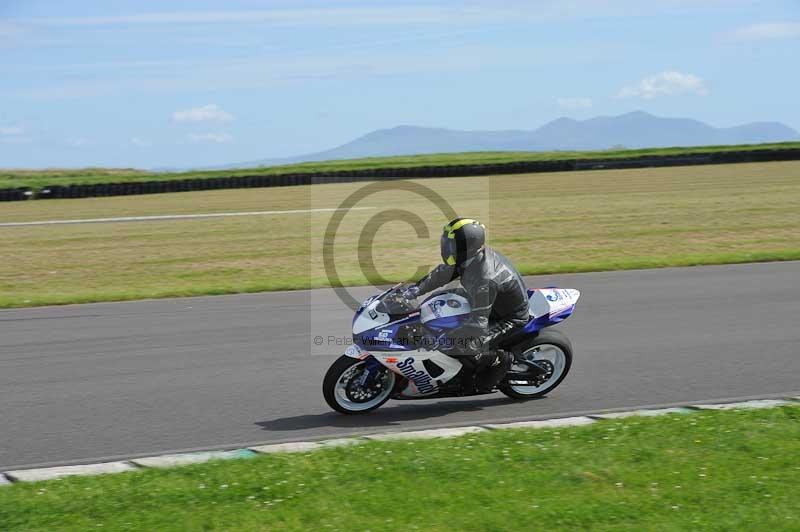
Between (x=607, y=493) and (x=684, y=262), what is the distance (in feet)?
40.8

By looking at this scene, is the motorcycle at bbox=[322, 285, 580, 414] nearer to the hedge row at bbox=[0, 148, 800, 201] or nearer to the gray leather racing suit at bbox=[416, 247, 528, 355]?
the gray leather racing suit at bbox=[416, 247, 528, 355]

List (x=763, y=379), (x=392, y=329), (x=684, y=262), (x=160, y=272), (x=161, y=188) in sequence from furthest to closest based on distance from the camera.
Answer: (x=161, y=188), (x=160, y=272), (x=684, y=262), (x=763, y=379), (x=392, y=329)

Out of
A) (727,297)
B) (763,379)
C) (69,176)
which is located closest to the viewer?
(763,379)

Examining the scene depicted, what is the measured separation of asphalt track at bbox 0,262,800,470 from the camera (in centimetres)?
762

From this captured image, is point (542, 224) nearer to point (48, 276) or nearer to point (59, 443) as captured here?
point (48, 276)

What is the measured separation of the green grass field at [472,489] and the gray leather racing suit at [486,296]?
4.19ft

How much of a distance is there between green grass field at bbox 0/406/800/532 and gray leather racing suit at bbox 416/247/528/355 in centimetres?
128

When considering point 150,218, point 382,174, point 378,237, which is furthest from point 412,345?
point 382,174

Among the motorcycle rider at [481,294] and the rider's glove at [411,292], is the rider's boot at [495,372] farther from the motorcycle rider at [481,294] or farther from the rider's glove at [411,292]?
the rider's glove at [411,292]

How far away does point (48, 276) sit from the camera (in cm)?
1839

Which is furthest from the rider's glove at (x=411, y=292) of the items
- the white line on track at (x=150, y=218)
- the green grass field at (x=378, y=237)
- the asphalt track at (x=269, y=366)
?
the white line on track at (x=150, y=218)

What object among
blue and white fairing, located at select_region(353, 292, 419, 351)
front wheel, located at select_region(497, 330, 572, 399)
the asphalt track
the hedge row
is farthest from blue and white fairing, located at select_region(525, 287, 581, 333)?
the hedge row

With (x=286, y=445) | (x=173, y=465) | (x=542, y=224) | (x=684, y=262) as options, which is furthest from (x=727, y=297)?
(x=542, y=224)

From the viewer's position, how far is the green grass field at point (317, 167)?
47.3m
